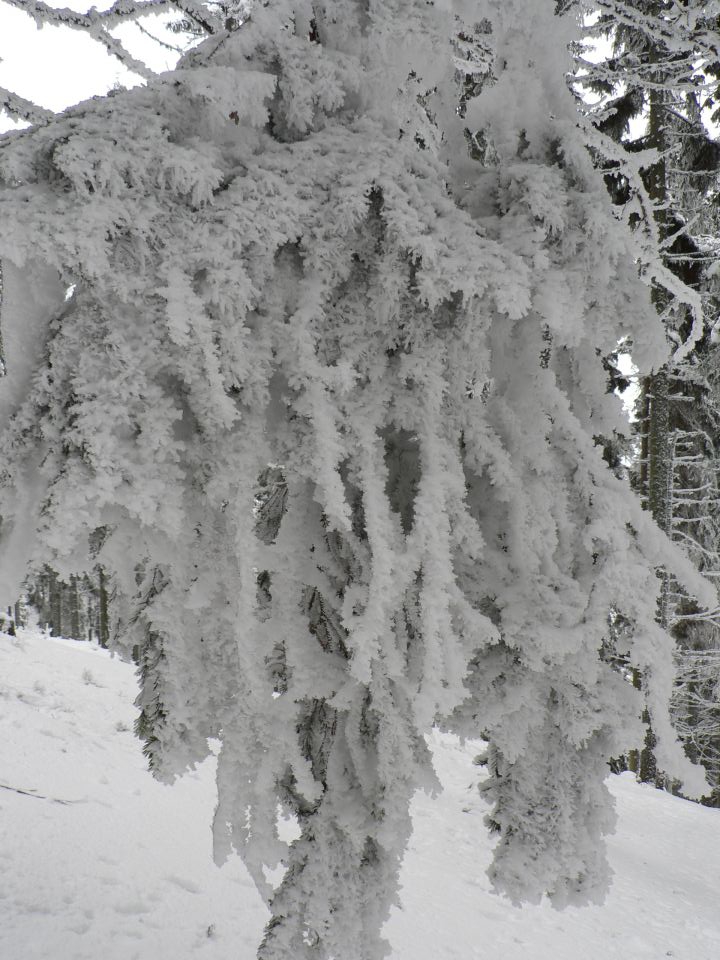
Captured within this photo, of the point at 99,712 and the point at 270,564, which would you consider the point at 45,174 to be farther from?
the point at 99,712

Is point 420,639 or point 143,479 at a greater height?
point 143,479

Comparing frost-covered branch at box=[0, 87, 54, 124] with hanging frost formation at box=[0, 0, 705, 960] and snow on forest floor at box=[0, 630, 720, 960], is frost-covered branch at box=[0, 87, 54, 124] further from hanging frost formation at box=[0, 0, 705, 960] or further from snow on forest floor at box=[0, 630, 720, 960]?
snow on forest floor at box=[0, 630, 720, 960]

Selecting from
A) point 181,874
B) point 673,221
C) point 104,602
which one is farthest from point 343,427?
point 104,602

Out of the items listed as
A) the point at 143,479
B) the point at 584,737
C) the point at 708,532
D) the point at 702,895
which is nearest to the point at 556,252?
the point at 143,479

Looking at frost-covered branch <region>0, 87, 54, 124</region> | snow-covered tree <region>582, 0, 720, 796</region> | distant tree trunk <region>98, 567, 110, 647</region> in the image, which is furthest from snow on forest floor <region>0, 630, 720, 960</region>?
frost-covered branch <region>0, 87, 54, 124</region>

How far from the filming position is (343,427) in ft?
5.49

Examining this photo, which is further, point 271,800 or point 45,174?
point 271,800

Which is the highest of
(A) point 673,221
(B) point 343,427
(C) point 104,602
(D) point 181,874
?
(A) point 673,221

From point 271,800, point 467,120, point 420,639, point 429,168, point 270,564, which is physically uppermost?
point 467,120

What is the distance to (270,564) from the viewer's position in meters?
1.73

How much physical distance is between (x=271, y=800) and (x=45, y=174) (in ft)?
5.60

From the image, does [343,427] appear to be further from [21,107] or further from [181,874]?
[181,874]

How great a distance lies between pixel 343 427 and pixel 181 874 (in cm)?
455

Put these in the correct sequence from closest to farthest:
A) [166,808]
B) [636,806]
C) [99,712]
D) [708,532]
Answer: [166,808] < [99,712] < [636,806] < [708,532]
